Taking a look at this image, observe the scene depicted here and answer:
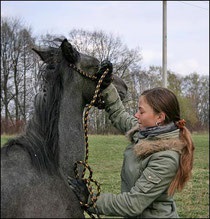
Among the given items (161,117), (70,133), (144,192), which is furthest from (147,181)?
(70,133)

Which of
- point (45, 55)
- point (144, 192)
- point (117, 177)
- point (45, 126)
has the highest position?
point (45, 55)

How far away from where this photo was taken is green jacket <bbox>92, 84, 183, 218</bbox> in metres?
2.83

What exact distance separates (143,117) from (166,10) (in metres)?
13.7

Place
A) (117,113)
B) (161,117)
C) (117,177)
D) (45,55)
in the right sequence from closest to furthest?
(161,117), (45,55), (117,113), (117,177)

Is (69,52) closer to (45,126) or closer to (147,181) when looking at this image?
(45,126)

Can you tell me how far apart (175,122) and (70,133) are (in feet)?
2.80

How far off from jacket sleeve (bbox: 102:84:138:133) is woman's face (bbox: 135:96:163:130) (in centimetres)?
38

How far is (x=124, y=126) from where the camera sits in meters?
3.60

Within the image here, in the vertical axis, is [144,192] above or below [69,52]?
below

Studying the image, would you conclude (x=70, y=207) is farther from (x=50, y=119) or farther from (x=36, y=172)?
(x=50, y=119)

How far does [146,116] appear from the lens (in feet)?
10.2

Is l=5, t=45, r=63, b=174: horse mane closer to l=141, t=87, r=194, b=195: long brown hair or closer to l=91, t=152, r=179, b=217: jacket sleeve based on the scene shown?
l=91, t=152, r=179, b=217: jacket sleeve

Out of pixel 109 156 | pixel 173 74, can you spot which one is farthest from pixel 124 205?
pixel 173 74

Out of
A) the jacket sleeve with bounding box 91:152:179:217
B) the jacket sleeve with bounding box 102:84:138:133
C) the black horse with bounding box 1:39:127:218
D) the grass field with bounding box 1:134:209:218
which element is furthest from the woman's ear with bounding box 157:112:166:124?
the grass field with bounding box 1:134:209:218
